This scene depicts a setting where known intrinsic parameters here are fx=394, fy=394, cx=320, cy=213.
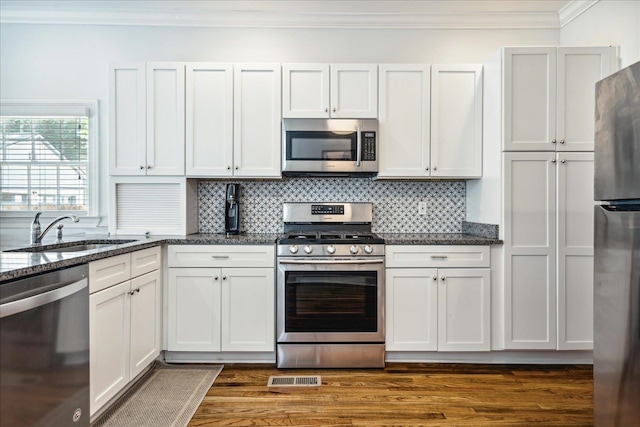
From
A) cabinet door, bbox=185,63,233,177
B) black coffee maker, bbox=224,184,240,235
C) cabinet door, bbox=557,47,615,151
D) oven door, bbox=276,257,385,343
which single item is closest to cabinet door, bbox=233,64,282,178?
cabinet door, bbox=185,63,233,177

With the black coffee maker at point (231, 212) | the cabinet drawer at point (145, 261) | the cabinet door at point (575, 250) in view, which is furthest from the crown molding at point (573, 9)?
the cabinet drawer at point (145, 261)

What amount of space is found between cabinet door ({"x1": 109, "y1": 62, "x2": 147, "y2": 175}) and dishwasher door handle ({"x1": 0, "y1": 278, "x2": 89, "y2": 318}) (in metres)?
1.46

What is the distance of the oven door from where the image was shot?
2.83 meters

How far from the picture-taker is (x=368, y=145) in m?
3.07

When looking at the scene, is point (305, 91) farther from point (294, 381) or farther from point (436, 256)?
point (294, 381)

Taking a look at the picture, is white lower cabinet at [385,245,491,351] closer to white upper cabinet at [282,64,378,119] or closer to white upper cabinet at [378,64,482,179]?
white upper cabinet at [378,64,482,179]

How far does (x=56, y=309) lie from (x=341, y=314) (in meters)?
1.78

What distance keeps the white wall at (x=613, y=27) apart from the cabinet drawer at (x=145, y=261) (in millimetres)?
3492

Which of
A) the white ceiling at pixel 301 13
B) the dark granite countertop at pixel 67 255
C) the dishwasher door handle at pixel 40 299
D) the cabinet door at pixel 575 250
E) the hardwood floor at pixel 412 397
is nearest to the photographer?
the dishwasher door handle at pixel 40 299

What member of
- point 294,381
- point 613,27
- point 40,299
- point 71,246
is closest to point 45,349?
point 40,299

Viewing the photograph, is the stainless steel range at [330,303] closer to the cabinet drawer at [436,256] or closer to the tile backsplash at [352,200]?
the cabinet drawer at [436,256]

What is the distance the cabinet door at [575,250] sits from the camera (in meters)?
2.78

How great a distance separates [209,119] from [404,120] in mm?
1530

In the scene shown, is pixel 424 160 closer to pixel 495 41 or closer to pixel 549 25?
pixel 495 41
